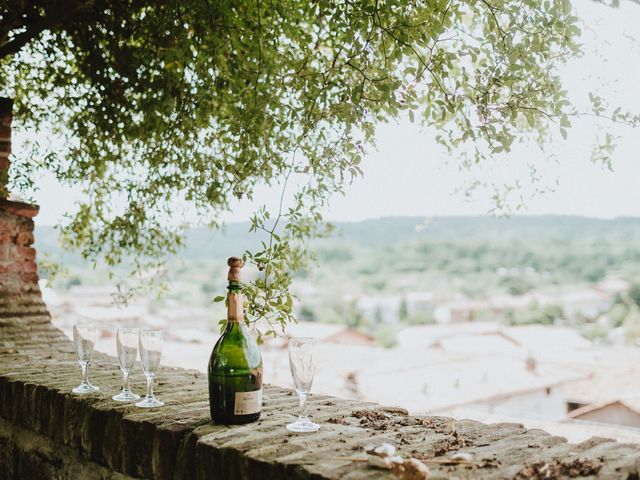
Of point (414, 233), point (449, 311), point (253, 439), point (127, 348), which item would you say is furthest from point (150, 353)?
point (449, 311)

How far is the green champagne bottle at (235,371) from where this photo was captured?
132cm

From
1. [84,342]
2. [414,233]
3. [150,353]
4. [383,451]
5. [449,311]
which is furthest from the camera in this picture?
[449,311]

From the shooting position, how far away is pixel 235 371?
136cm

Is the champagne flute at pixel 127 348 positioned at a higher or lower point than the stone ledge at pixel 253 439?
higher

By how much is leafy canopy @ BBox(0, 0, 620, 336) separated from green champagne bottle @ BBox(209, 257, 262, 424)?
9.3 inches

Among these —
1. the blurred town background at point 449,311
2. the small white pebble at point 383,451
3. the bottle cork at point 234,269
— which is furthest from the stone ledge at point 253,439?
the bottle cork at point 234,269

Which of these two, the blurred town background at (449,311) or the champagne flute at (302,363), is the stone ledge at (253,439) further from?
the blurred town background at (449,311)

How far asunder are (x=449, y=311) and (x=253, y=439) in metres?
27.6

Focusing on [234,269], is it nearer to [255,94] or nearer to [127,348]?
[127,348]

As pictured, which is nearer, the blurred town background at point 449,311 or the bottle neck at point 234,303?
the bottle neck at point 234,303

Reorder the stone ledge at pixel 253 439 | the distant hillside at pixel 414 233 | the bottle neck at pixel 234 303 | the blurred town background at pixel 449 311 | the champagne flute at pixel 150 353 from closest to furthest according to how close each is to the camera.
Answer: the stone ledge at pixel 253 439 → the bottle neck at pixel 234 303 → the champagne flute at pixel 150 353 → the distant hillside at pixel 414 233 → the blurred town background at pixel 449 311

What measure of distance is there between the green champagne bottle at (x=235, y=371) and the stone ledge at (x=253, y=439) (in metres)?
0.04

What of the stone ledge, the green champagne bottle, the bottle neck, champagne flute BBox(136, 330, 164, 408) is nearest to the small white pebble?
the stone ledge

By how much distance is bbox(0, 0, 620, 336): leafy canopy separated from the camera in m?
1.63
